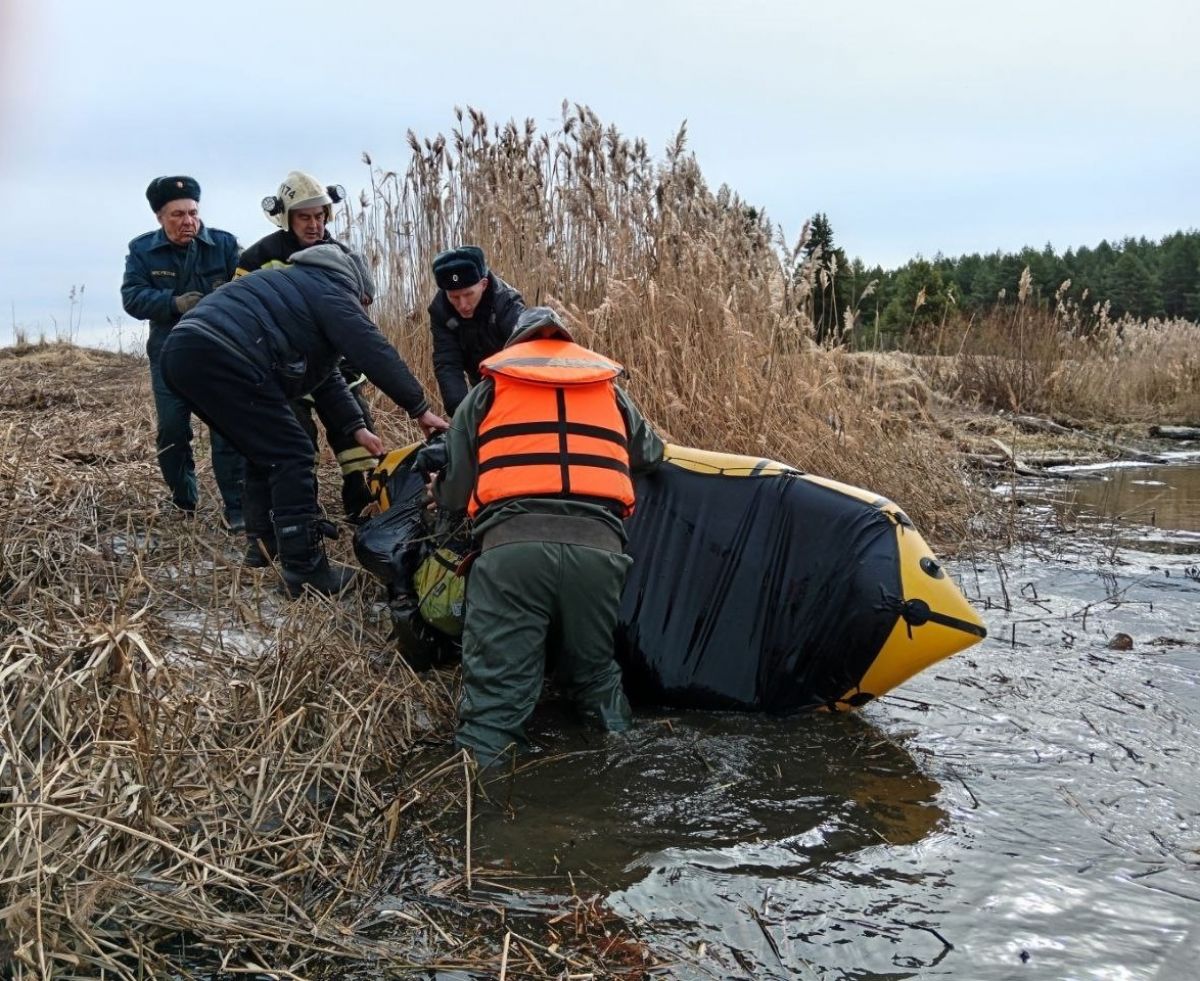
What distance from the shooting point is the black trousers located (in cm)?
454

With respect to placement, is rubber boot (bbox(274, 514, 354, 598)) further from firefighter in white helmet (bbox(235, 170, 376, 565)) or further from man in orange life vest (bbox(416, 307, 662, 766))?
man in orange life vest (bbox(416, 307, 662, 766))

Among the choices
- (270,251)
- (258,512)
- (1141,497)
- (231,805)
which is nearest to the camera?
(231,805)

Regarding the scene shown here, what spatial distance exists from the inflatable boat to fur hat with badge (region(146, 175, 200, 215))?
2670 mm

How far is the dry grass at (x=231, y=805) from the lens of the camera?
2.23 m

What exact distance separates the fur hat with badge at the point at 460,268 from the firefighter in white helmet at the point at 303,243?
0.63 m

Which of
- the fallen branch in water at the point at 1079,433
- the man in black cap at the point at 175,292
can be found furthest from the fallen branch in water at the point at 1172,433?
the man in black cap at the point at 175,292

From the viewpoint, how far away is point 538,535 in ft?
10.9

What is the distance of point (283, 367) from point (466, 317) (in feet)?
3.50

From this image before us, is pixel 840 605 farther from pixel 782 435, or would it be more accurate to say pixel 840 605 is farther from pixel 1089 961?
pixel 782 435

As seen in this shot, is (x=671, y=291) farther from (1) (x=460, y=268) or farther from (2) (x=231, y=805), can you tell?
(2) (x=231, y=805)

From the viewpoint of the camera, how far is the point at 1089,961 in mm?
2312

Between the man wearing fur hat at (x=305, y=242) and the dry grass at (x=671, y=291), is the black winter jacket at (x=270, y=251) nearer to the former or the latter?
the man wearing fur hat at (x=305, y=242)

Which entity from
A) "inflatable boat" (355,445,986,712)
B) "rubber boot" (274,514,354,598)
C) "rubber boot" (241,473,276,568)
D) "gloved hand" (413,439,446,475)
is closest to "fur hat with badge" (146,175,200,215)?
"rubber boot" (241,473,276,568)

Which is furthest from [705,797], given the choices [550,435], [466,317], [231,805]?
[466,317]
